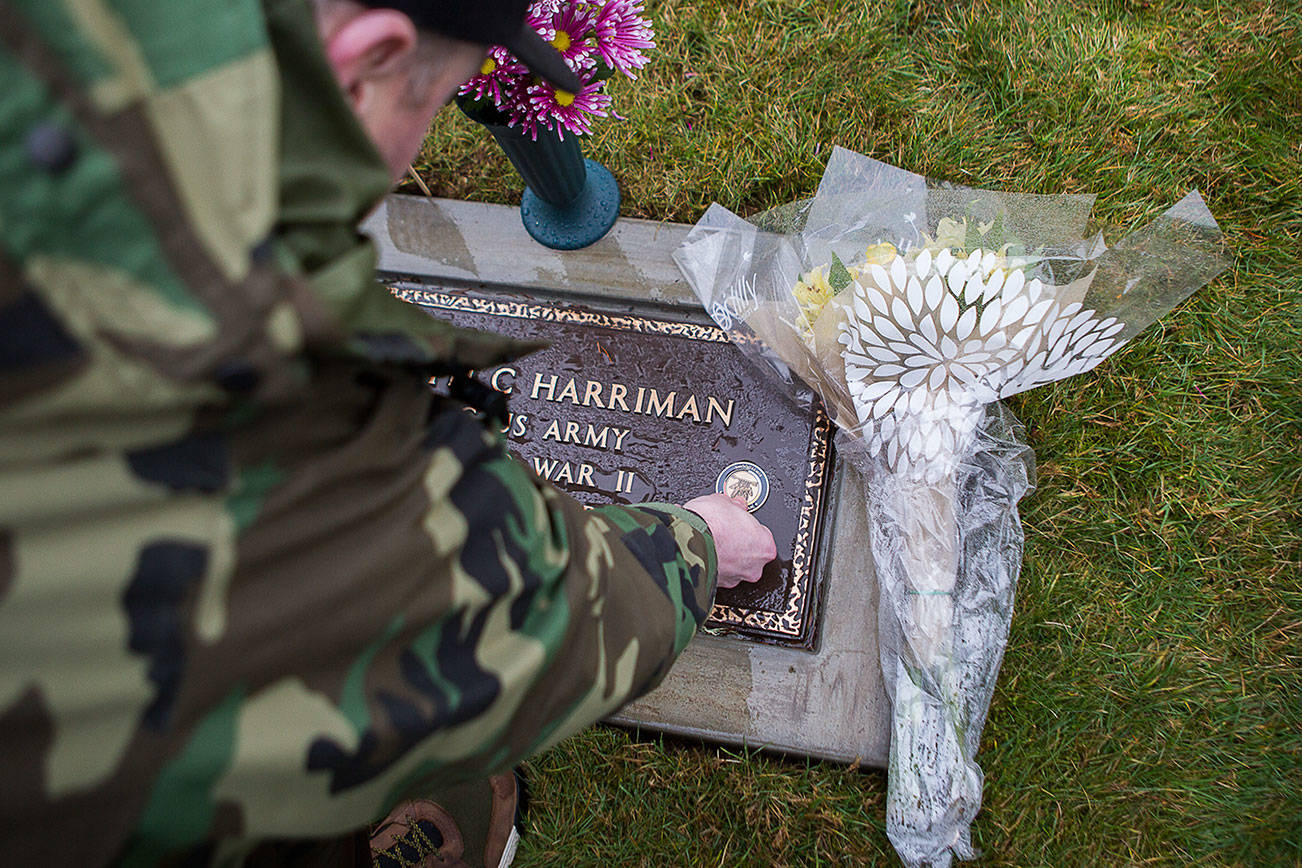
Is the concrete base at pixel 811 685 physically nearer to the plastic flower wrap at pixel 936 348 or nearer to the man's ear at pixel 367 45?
the plastic flower wrap at pixel 936 348

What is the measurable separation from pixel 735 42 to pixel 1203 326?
4.95 feet

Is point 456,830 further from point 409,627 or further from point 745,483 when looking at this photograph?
point 409,627

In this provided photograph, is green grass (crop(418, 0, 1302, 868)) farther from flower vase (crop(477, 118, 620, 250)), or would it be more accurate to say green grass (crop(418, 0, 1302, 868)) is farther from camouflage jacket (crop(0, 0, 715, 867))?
camouflage jacket (crop(0, 0, 715, 867))

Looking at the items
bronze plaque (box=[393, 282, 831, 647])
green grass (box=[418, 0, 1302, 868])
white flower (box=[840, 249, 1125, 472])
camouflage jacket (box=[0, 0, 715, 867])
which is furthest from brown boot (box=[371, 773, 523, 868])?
white flower (box=[840, 249, 1125, 472])

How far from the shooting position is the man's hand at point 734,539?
1599 mm

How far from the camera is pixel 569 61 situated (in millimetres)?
1376

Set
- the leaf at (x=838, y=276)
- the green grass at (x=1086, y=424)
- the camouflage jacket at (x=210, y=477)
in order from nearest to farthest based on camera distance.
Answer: the camouflage jacket at (x=210, y=477)
the leaf at (x=838, y=276)
the green grass at (x=1086, y=424)

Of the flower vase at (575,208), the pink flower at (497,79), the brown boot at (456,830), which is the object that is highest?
the pink flower at (497,79)

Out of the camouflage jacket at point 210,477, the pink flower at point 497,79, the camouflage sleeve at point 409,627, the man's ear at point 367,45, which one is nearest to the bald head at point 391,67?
the man's ear at point 367,45

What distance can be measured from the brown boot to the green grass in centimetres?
11

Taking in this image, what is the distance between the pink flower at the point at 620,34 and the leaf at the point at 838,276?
0.56 meters

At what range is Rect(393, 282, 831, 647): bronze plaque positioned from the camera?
1757 millimetres

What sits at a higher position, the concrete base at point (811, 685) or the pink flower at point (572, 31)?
the pink flower at point (572, 31)

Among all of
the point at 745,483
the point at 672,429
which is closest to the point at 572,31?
the point at 672,429
